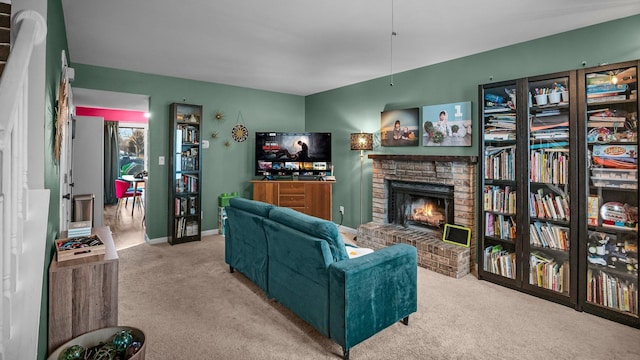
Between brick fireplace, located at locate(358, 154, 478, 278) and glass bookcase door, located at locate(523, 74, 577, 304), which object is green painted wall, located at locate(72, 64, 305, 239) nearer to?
brick fireplace, located at locate(358, 154, 478, 278)

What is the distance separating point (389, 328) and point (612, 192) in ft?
7.09

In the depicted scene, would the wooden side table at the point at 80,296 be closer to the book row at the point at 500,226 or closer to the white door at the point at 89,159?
the book row at the point at 500,226

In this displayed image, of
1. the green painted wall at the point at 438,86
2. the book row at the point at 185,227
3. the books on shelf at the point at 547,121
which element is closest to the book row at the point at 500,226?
the green painted wall at the point at 438,86

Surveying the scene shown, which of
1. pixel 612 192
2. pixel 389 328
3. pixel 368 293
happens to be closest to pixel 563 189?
pixel 612 192

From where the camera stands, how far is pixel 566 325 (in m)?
2.61

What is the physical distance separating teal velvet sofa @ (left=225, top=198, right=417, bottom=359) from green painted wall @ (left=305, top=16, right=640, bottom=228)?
2.20 metres

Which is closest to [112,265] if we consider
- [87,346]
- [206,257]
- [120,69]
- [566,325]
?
[87,346]

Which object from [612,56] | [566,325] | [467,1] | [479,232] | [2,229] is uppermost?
[467,1]

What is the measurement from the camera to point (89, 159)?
5012 millimetres

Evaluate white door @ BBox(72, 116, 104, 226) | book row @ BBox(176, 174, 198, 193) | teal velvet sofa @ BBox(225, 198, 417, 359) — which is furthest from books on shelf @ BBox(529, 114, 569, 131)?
white door @ BBox(72, 116, 104, 226)

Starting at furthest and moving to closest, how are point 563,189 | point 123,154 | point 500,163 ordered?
1. point 123,154
2. point 500,163
3. point 563,189

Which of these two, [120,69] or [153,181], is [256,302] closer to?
[153,181]

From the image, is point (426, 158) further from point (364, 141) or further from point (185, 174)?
point (185, 174)

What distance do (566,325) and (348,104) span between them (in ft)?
13.2
